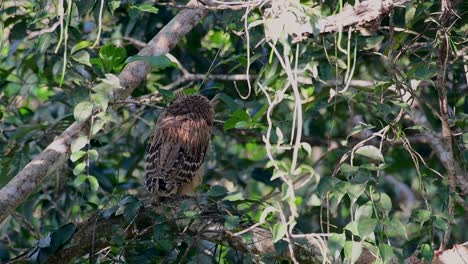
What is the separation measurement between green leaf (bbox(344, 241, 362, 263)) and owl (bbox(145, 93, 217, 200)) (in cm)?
220

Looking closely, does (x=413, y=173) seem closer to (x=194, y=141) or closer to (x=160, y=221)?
(x=194, y=141)

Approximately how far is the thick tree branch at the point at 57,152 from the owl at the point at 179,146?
2.25 ft

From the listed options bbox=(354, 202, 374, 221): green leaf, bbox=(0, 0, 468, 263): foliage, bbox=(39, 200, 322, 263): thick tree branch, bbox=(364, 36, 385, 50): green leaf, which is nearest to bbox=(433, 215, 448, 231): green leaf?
bbox=(0, 0, 468, 263): foliage

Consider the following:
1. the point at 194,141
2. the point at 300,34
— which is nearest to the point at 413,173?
the point at 194,141

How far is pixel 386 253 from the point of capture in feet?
13.0

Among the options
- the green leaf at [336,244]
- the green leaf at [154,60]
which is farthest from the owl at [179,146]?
the green leaf at [336,244]

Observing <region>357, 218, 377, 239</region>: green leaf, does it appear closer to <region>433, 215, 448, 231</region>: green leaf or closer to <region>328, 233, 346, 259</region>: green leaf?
<region>328, 233, 346, 259</region>: green leaf

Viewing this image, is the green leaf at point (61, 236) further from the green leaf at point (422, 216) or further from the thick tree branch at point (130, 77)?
the green leaf at point (422, 216)

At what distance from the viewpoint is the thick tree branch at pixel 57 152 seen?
16.8 ft

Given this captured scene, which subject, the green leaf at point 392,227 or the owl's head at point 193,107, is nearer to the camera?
the green leaf at point 392,227

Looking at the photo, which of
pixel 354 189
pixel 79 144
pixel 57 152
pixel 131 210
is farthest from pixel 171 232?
pixel 354 189

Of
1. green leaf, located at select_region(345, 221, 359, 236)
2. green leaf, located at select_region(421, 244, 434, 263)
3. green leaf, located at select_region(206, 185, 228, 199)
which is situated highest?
green leaf, located at select_region(345, 221, 359, 236)

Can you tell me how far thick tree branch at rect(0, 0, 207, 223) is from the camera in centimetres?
511

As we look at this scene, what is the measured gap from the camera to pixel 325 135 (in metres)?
7.66
